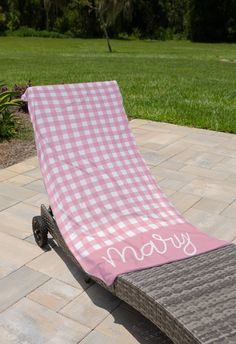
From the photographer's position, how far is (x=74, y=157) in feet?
14.8

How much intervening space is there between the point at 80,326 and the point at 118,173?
1664 millimetres

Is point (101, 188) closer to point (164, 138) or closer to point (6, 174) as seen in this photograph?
point (6, 174)

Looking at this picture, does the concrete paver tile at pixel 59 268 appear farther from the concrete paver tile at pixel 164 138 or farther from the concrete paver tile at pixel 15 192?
the concrete paver tile at pixel 164 138

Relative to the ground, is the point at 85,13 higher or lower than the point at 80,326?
higher

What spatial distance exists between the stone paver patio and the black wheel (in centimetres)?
9

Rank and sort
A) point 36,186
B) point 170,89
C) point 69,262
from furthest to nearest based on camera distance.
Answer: point 170,89, point 36,186, point 69,262

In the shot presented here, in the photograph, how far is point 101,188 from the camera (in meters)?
4.41

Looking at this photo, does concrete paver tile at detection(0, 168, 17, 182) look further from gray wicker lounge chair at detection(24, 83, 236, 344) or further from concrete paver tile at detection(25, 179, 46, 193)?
gray wicker lounge chair at detection(24, 83, 236, 344)

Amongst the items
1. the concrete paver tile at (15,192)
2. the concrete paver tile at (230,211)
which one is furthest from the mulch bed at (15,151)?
the concrete paver tile at (230,211)

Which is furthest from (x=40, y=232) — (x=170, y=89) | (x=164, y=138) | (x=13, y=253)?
(x=170, y=89)

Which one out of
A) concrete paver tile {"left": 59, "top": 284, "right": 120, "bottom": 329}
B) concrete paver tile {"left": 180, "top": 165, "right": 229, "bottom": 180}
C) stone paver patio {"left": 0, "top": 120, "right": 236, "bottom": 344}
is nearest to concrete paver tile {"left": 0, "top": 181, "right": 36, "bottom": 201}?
stone paver patio {"left": 0, "top": 120, "right": 236, "bottom": 344}

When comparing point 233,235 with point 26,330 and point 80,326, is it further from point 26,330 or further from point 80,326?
point 26,330

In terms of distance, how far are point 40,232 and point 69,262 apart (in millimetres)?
424

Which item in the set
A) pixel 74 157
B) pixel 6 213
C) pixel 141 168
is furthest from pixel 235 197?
pixel 6 213
